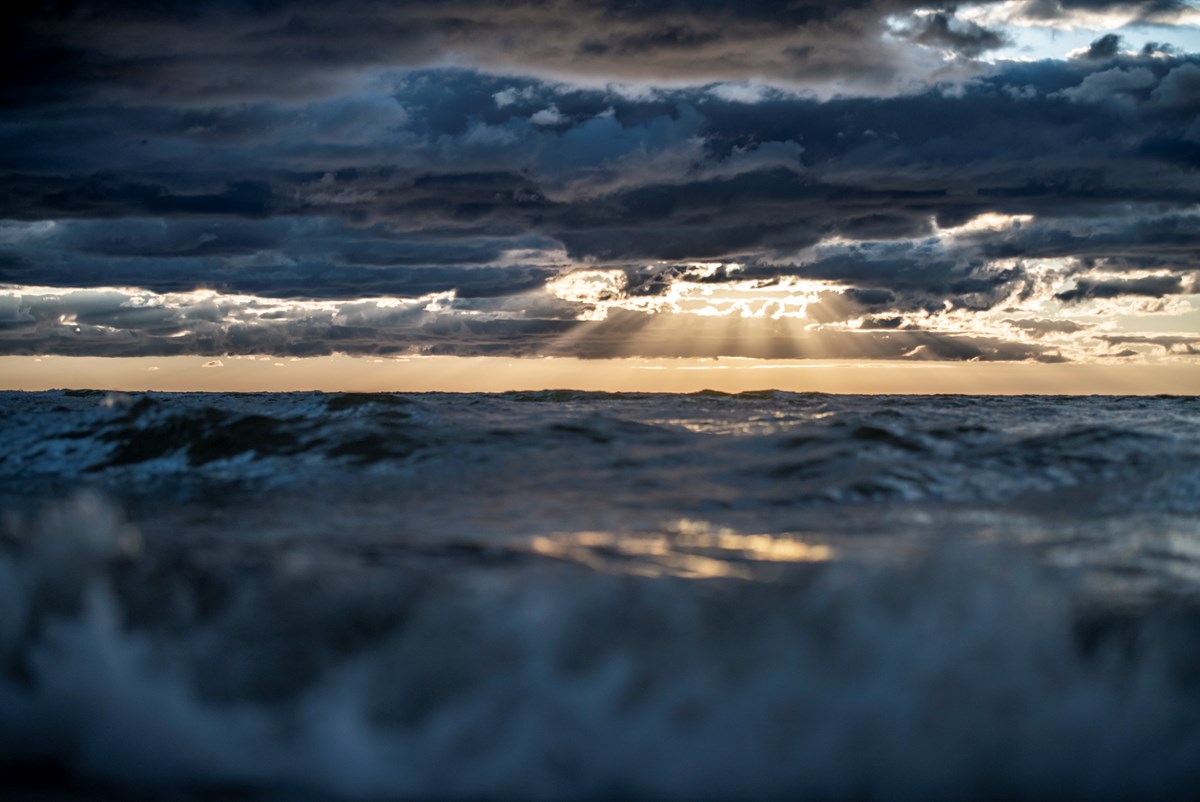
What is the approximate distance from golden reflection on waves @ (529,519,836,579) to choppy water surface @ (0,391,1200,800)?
4cm

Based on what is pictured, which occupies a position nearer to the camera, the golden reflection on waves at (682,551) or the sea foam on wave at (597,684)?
the sea foam on wave at (597,684)

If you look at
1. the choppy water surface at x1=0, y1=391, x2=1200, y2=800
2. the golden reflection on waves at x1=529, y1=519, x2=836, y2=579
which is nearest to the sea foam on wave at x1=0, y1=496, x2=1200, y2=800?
the choppy water surface at x1=0, y1=391, x2=1200, y2=800

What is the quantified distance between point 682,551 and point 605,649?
2232mm

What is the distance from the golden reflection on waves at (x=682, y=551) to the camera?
7562 millimetres

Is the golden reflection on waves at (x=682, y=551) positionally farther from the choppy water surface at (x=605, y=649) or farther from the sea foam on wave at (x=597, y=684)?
the sea foam on wave at (x=597, y=684)

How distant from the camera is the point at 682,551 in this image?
27.0 feet

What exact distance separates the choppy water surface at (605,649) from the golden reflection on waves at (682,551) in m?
0.04

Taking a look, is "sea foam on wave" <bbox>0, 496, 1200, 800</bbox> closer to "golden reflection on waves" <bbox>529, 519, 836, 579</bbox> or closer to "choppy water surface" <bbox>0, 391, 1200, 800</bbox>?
A: "choppy water surface" <bbox>0, 391, 1200, 800</bbox>

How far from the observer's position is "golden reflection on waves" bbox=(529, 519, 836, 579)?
756 centimetres

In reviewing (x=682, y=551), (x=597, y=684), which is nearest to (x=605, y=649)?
(x=597, y=684)

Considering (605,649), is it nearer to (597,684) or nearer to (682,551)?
(597,684)

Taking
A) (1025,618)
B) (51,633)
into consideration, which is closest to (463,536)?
(51,633)

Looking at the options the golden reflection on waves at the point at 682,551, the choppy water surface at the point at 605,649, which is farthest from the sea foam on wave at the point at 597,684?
the golden reflection on waves at the point at 682,551

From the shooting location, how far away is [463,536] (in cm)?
890
